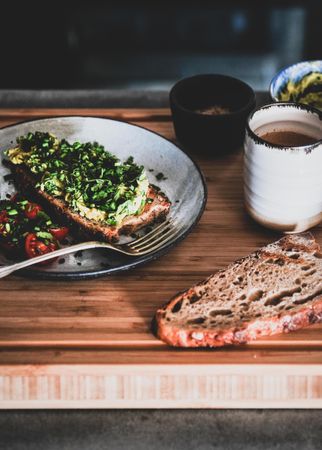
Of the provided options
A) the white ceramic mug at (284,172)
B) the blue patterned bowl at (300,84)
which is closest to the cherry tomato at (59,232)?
the white ceramic mug at (284,172)

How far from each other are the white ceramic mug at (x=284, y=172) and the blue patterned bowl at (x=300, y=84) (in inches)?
15.2

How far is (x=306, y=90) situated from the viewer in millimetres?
2404

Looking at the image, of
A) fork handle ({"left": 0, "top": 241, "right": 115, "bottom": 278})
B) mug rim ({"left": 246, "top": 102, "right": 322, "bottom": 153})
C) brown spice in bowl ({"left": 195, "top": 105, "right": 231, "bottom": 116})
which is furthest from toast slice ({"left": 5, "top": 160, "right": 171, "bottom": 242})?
brown spice in bowl ({"left": 195, "top": 105, "right": 231, "bottom": 116})

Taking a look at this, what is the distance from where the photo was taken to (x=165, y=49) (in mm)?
4445

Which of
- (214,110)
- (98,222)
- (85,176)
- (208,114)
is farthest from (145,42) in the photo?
(98,222)

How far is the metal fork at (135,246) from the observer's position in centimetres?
171

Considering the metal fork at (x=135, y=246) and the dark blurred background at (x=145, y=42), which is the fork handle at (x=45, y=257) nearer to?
the metal fork at (x=135, y=246)

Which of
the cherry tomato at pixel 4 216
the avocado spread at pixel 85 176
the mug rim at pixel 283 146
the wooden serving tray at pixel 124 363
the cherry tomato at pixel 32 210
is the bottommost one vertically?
the wooden serving tray at pixel 124 363

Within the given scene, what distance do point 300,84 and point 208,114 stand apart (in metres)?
0.41

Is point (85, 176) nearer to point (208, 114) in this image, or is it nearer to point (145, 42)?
point (208, 114)

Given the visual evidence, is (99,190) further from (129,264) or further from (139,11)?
(139,11)

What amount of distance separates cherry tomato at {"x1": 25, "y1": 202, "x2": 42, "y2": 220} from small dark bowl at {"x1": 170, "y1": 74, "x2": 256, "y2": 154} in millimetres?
593

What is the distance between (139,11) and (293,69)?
2.19 metres

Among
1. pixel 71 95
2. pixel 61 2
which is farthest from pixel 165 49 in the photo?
pixel 71 95
